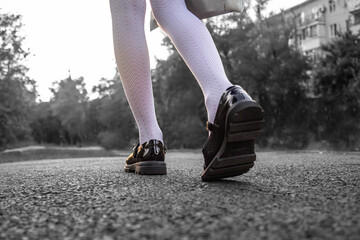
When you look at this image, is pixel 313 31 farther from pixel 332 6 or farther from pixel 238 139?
pixel 238 139

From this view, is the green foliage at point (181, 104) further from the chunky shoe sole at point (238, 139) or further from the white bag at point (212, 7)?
the chunky shoe sole at point (238, 139)

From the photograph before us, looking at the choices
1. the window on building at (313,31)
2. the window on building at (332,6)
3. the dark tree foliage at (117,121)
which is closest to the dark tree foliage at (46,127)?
the dark tree foliage at (117,121)

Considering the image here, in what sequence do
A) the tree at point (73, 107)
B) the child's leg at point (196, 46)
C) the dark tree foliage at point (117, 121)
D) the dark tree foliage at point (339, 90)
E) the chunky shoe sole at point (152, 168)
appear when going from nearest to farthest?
the child's leg at point (196, 46), the chunky shoe sole at point (152, 168), the dark tree foliage at point (339, 90), the dark tree foliage at point (117, 121), the tree at point (73, 107)

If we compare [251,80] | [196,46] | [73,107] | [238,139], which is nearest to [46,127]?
[73,107]

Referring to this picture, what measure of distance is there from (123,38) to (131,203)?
1.05 m

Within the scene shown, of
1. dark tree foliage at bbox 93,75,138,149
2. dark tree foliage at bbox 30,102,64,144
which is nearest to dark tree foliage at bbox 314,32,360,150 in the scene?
dark tree foliage at bbox 93,75,138,149

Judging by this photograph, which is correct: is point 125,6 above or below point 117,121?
below

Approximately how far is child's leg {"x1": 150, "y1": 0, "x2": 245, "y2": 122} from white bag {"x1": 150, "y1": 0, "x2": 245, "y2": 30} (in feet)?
0.30

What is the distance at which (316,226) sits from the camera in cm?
78

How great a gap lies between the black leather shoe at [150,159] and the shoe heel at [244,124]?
0.61 meters

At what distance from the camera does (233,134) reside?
4.62 ft

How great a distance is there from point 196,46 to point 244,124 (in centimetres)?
42

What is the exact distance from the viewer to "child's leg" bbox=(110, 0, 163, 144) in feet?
6.57

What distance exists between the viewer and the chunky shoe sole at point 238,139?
1404mm
